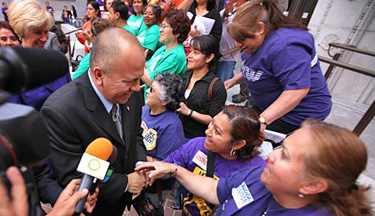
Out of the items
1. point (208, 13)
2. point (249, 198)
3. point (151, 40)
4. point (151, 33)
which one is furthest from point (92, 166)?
point (208, 13)

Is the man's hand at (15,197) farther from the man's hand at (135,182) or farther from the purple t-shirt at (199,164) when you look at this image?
the purple t-shirt at (199,164)

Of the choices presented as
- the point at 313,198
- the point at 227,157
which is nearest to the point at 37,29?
the point at 227,157

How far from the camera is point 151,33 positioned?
361cm

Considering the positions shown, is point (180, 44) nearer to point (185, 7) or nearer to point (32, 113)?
point (185, 7)

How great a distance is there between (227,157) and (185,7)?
2853 millimetres

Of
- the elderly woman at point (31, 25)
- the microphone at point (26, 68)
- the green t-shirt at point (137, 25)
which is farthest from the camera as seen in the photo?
the green t-shirt at point (137, 25)

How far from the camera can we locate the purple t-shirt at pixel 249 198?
108cm

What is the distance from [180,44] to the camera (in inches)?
116

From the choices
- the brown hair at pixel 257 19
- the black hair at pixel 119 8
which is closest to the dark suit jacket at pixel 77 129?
the brown hair at pixel 257 19

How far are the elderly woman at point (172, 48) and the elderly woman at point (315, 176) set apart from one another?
194 cm

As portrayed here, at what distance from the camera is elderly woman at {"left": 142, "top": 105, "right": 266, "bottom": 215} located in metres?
1.58

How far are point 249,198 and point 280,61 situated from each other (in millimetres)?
1073

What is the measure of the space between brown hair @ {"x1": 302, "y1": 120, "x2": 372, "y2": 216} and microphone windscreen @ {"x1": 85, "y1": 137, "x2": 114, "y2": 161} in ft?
3.16

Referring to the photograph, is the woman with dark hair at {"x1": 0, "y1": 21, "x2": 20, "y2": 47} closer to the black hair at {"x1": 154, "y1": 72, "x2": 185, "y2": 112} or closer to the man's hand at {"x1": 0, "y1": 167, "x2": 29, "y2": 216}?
the black hair at {"x1": 154, "y1": 72, "x2": 185, "y2": 112}
